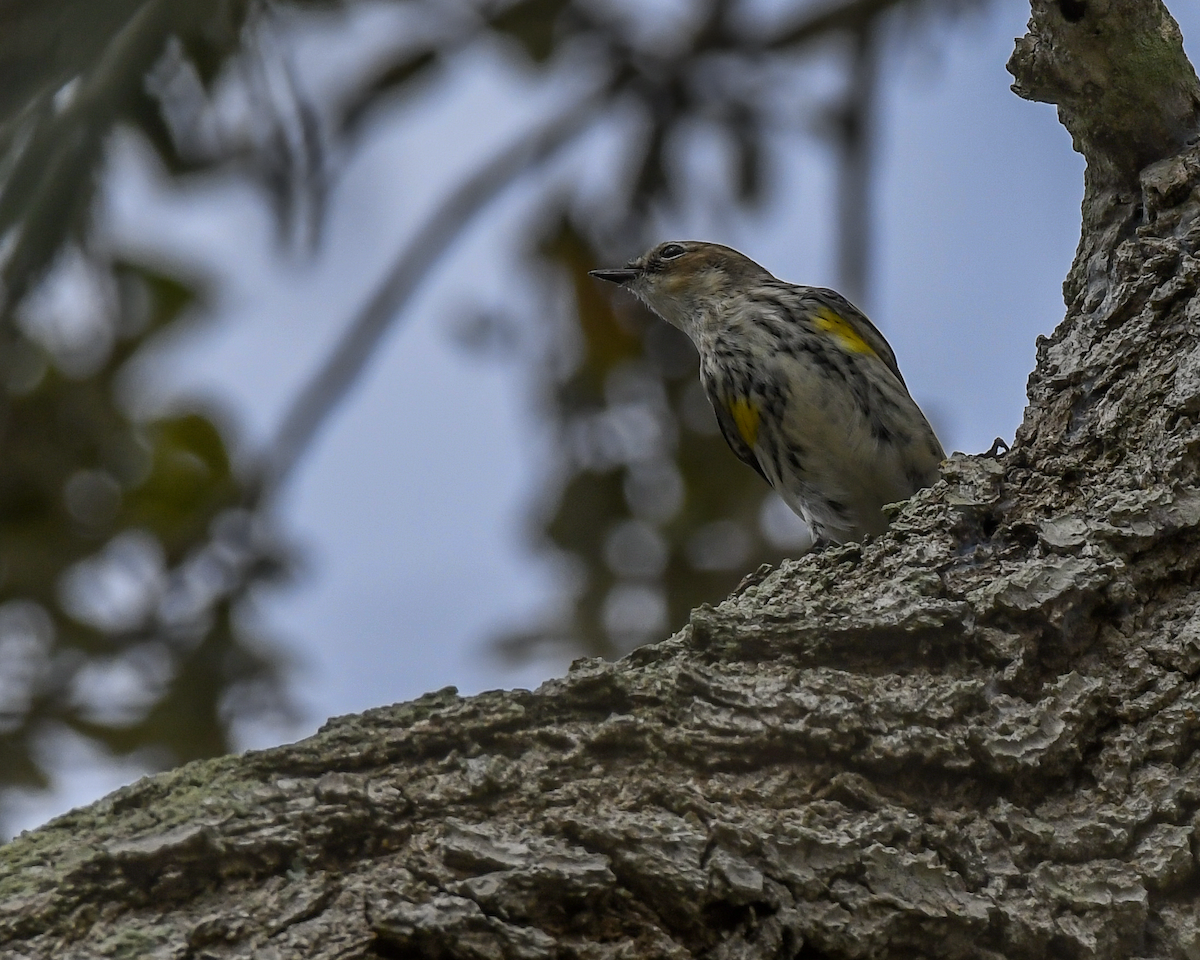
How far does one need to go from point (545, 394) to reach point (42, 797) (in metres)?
2.84

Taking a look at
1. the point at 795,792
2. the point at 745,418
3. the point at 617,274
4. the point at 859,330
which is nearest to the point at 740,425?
the point at 745,418

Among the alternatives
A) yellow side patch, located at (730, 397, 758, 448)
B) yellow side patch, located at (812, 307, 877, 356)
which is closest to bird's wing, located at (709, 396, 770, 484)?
yellow side patch, located at (730, 397, 758, 448)

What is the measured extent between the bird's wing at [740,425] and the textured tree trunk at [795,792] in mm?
2560

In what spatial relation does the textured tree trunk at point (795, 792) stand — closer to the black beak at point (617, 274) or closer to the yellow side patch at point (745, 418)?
the yellow side patch at point (745, 418)

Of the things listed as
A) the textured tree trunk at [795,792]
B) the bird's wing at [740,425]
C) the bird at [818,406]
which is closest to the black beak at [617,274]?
the bird at [818,406]

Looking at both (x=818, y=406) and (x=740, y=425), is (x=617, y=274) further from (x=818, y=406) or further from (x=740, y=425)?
(x=818, y=406)

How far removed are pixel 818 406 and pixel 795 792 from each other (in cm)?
300

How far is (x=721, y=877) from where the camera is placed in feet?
7.50

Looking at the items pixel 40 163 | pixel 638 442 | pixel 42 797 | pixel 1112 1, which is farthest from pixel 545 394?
pixel 40 163

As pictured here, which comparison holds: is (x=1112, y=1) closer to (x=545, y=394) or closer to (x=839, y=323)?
(x=839, y=323)

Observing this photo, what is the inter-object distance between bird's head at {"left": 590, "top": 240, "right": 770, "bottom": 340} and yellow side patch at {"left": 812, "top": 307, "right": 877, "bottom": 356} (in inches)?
24.4

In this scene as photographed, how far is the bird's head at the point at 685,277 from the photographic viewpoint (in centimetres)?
644

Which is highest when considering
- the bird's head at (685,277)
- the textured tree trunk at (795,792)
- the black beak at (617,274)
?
the black beak at (617,274)

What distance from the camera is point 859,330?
575 centimetres
